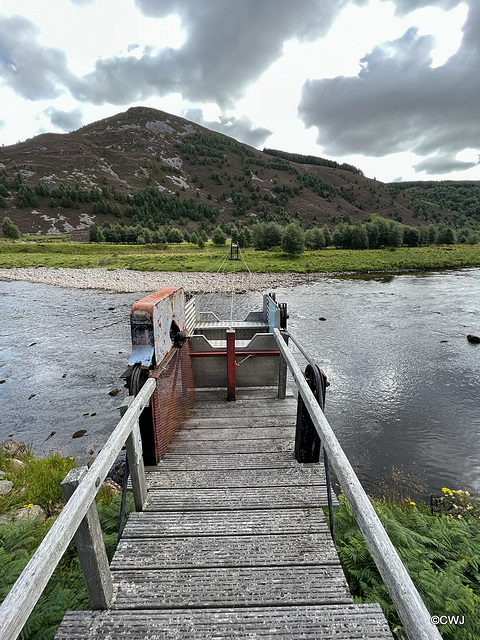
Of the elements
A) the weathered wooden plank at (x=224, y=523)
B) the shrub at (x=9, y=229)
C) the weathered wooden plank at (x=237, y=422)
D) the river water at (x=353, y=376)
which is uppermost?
the shrub at (x=9, y=229)

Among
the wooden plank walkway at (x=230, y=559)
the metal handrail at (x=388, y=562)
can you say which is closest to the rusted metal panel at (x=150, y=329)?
the wooden plank walkway at (x=230, y=559)

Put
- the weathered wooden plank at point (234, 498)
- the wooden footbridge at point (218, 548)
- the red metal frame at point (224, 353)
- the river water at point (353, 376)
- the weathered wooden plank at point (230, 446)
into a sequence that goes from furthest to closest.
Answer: the river water at point (353, 376) → the red metal frame at point (224, 353) → the weathered wooden plank at point (230, 446) → the weathered wooden plank at point (234, 498) → the wooden footbridge at point (218, 548)

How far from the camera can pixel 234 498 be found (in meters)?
3.84

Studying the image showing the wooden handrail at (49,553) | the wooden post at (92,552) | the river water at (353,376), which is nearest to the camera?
the wooden handrail at (49,553)

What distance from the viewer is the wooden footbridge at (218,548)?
204cm

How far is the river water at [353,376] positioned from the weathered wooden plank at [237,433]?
11.9ft

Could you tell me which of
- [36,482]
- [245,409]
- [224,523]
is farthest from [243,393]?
[36,482]

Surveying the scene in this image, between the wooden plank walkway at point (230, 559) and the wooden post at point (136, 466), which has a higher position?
the wooden post at point (136, 466)

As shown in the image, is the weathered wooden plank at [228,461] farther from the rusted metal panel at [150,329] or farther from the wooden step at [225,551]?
the rusted metal panel at [150,329]

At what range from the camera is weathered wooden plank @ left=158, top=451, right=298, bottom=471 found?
4.43m

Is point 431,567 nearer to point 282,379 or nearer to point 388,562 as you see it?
point 388,562

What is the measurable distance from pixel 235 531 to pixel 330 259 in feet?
187

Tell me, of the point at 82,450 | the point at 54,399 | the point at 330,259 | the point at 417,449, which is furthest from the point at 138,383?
the point at 330,259

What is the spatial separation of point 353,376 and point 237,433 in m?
9.32
